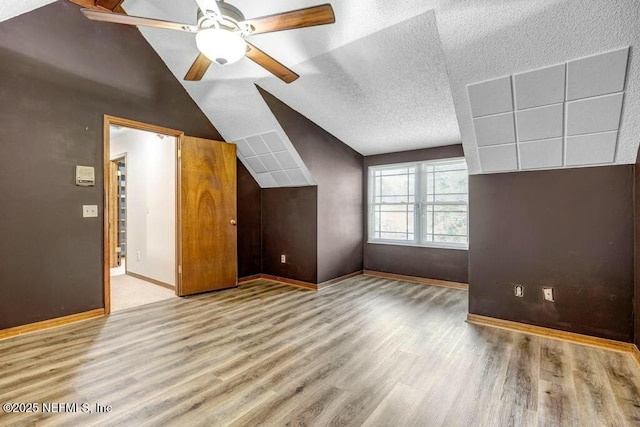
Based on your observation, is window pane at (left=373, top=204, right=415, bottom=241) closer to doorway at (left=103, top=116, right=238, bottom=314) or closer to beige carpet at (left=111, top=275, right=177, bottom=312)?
doorway at (left=103, top=116, right=238, bottom=314)

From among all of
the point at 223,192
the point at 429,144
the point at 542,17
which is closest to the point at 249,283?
the point at 223,192

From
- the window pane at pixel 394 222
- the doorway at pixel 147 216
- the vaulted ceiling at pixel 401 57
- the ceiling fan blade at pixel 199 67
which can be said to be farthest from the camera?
the window pane at pixel 394 222

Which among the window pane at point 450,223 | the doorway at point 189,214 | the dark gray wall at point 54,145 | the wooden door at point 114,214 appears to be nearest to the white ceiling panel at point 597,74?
the window pane at point 450,223

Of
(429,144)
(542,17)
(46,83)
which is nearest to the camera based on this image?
(542,17)

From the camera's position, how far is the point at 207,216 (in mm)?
4090

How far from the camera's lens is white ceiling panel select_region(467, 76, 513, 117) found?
230 centimetres

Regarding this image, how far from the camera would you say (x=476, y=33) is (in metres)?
2.01

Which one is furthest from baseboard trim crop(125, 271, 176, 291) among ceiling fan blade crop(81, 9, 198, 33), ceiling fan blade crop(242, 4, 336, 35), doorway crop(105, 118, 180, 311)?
ceiling fan blade crop(242, 4, 336, 35)

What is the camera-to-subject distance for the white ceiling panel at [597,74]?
1.93 m

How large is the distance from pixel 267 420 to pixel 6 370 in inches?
76.7

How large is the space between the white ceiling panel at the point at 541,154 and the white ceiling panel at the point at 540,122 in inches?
2.7

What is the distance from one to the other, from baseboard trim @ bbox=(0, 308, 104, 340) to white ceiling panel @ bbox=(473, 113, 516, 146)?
4100 mm

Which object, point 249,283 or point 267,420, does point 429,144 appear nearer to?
point 249,283

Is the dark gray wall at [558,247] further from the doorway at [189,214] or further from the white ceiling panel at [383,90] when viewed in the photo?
the doorway at [189,214]
